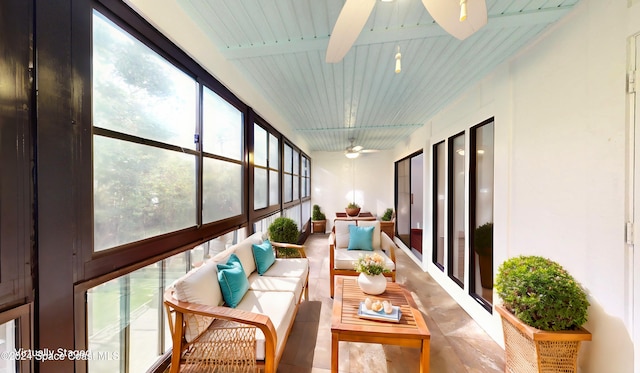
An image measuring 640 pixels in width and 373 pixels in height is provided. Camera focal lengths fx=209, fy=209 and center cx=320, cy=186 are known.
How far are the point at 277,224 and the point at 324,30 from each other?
9.33ft

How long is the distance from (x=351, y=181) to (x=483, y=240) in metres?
4.93

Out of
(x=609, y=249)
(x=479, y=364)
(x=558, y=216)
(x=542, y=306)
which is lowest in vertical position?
(x=479, y=364)

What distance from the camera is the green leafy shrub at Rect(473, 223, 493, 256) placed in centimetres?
237

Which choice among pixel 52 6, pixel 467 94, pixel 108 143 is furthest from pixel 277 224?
pixel 467 94

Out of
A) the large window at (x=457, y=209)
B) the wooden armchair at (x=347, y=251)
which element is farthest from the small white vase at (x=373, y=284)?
the large window at (x=457, y=209)

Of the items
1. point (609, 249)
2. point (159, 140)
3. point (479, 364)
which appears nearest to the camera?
point (609, 249)

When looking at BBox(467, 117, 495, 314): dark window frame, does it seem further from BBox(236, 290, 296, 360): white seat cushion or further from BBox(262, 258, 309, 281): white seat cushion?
BBox(236, 290, 296, 360): white seat cushion

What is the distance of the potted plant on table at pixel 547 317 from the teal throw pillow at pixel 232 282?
2.14 meters

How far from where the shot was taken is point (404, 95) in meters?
2.82

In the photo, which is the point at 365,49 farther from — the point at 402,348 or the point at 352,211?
the point at 352,211

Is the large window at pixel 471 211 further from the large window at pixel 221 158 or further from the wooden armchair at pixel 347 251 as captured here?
the large window at pixel 221 158

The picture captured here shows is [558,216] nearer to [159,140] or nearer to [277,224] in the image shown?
[159,140]

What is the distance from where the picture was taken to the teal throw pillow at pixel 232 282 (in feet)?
5.87

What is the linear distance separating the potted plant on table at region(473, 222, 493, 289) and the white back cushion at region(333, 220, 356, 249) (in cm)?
175
